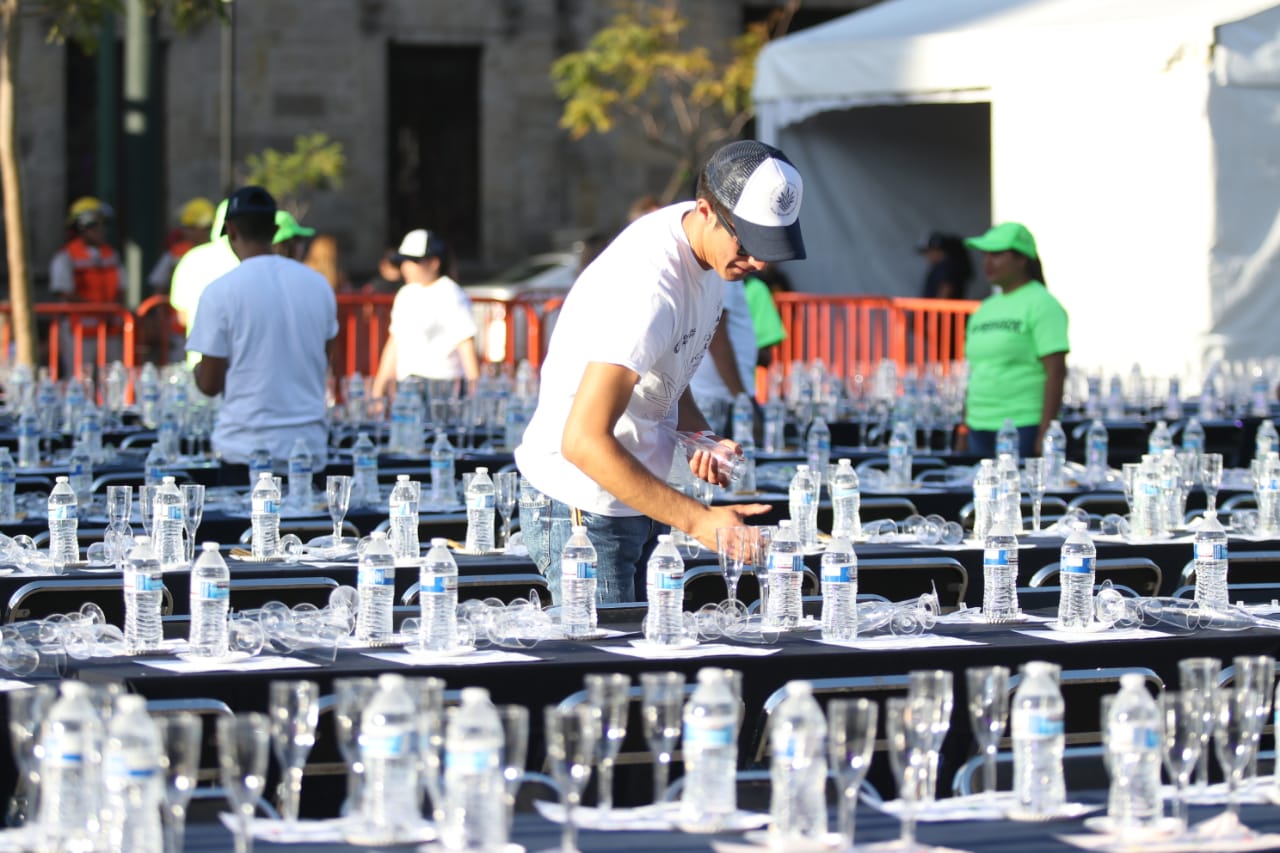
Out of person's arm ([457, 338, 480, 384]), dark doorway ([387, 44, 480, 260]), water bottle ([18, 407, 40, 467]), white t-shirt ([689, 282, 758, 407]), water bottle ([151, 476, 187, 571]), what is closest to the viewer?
water bottle ([151, 476, 187, 571])

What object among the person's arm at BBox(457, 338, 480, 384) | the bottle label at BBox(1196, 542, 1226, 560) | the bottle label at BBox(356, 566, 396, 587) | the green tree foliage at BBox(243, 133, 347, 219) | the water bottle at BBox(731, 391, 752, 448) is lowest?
the bottle label at BBox(356, 566, 396, 587)

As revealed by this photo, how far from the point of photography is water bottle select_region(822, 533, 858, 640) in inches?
198

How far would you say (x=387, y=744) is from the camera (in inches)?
139

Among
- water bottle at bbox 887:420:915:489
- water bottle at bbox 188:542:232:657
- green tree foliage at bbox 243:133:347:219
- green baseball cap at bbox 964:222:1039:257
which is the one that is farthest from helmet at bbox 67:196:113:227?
water bottle at bbox 188:542:232:657

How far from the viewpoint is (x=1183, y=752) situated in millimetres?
3727

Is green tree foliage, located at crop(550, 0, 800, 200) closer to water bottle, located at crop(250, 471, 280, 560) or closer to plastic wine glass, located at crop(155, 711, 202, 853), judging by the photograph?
water bottle, located at crop(250, 471, 280, 560)

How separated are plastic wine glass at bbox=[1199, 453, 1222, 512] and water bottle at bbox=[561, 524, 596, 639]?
11.6 feet

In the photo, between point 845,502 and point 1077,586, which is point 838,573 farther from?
point 845,502

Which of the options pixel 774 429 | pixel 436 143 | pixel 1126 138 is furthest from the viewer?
pixel 436 143

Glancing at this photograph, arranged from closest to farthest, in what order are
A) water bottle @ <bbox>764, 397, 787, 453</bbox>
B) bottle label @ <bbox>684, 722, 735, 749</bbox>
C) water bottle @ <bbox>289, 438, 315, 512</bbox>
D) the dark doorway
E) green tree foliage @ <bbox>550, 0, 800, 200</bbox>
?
bottle label @ <bbox>684, 722, 735, 749</bbox> < water bottle @ <bbox>289, 438, 315, 512</bbox> < water bottle @ <bbox>764, 397, 787, 453</bbox> < green tree foliage @ <bbox>550, 0, 800, 200</bbox> < the dark doorway

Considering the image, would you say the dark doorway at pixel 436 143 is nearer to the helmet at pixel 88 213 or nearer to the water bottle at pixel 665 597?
the helmet at pixel 88 213

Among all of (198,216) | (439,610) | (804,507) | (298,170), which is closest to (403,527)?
(804,507)

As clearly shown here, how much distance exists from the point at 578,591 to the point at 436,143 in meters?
22.1

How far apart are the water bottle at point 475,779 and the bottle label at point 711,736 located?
1.17ft
